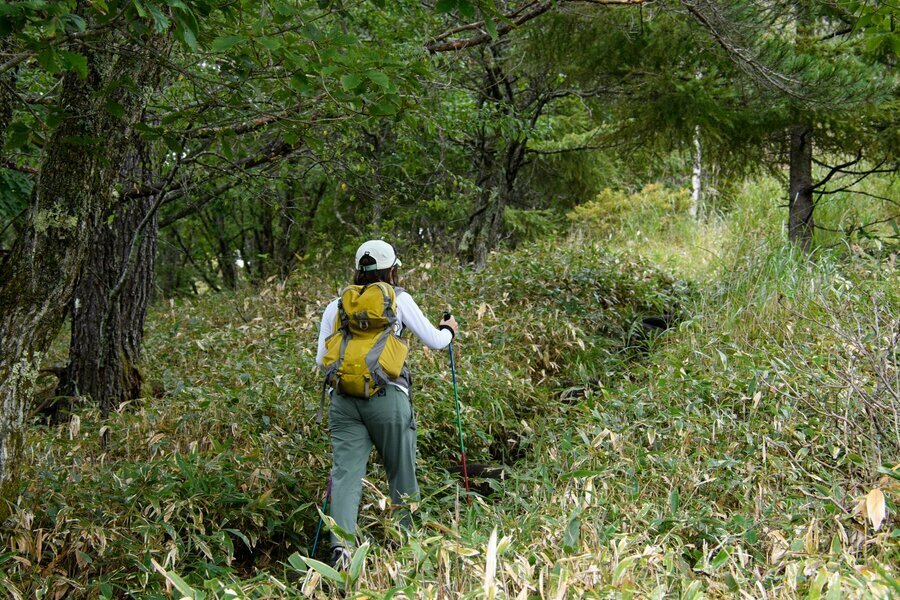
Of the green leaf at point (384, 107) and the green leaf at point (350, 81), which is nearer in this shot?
the green leaf at point (350, 81)

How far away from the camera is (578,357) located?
292 inches

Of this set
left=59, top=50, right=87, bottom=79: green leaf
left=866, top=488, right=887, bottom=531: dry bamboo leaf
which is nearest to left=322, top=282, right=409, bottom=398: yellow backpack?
left=59, top=50, right=87, bottom=79: green leaf

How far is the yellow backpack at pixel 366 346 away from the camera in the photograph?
4.23m

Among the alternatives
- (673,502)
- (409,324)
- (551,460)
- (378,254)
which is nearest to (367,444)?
(409,324)

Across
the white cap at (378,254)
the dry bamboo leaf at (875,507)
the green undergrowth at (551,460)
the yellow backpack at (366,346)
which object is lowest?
the green undergrowth at (551,460)

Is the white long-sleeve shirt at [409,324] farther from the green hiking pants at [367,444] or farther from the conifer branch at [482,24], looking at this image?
the conifer branch at [482,24]

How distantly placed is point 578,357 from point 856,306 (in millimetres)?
2493

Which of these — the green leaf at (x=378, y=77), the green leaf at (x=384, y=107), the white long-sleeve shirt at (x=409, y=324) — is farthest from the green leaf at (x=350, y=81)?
the white long-sleeve shirt at (x=409, y=324)

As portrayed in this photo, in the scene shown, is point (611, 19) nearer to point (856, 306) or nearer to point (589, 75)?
point (589, 75)

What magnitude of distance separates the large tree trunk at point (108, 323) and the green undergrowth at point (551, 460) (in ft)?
0.99

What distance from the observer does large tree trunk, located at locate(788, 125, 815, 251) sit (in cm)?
871

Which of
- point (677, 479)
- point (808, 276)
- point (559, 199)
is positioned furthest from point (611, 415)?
point (559, 199)

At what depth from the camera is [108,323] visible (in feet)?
21.4

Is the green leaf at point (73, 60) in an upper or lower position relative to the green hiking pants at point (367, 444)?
upper
